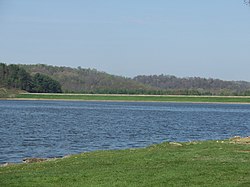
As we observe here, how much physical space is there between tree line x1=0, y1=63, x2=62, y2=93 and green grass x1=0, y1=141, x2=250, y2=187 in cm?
16086

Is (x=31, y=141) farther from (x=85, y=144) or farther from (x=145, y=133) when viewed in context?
(x=145, y=133)

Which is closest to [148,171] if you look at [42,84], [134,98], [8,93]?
[134,98]

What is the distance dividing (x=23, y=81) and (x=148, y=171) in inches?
6561

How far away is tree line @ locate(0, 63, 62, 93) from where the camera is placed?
598 ft

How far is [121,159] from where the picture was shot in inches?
907

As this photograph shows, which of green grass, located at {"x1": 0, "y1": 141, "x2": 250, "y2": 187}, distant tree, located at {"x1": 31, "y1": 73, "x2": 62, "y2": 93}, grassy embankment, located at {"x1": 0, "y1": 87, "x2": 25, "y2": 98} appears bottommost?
green grass, located at {"x1": 0, "y1": 141, "x2": 250, "y2": 187}

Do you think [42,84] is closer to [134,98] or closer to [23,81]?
[23,81]

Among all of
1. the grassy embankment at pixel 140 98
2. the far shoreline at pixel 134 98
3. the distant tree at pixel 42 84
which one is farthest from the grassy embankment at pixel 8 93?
the distant tree at pixel 42 84

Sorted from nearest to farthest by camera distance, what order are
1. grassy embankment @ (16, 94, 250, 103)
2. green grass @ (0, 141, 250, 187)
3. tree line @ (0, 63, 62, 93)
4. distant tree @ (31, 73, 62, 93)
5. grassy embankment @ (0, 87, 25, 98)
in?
green grass @ (0, 141, 250, 187)
grassy embankment @ (16, 94, 250, 103)
grassy embankment @ (0, 87, 25, 98)
tree line @ (0, 63, 62, 93)
distant tree @ (31, 73, 62, 93)

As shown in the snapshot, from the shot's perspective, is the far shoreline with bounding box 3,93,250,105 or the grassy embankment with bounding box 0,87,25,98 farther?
the grassy embankment with bounding box 0,87,25,98

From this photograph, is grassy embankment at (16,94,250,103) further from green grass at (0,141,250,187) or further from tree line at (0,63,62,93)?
green grass at (0,141,250,187)

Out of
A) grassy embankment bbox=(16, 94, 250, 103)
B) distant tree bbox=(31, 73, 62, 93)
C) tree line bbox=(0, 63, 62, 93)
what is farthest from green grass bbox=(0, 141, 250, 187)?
distant tree bbox=(31, 73, 62, 93)

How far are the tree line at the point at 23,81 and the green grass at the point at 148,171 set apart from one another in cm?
16086

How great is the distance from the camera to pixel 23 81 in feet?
596
